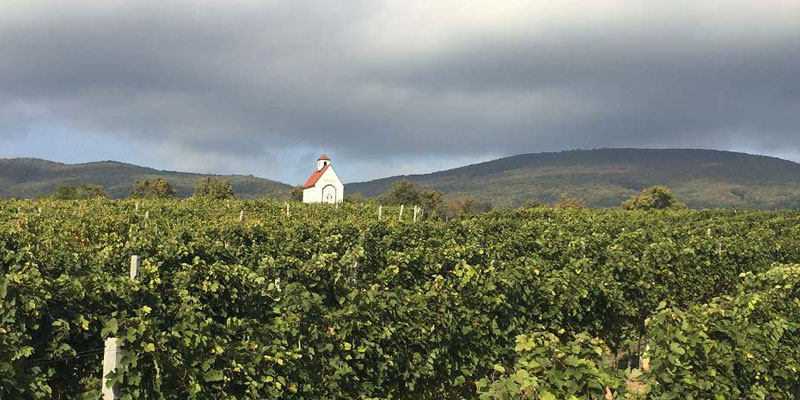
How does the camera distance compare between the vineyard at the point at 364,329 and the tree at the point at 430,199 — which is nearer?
the vineyard at the point at 364,329

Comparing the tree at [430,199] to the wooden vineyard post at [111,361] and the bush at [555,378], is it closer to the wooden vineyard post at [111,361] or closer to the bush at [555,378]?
the bush at [555,378]

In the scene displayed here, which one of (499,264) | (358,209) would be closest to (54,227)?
(499,264)

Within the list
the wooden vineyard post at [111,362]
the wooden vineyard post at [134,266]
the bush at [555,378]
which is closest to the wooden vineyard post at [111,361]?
the wooden vineyard post at [111,362]

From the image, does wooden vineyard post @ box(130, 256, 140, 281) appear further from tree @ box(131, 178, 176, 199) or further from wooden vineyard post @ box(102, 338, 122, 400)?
tree @ box(131, 178, 176, 199)

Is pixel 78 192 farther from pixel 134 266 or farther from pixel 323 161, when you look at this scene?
pixel 134 266

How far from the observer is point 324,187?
76.3 metres

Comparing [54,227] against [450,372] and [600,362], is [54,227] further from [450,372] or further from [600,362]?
[600,362]

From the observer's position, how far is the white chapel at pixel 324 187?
76.1 m

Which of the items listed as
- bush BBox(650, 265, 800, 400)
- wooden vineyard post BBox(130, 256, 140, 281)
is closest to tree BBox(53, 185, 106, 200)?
wooden vineyard post BBox(130, 256, 140, 281)

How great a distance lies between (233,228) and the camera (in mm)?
15719

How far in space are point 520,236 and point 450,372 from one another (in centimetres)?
1027

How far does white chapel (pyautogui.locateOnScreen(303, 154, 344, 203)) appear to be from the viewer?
7606 cm

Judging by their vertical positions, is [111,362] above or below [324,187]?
below

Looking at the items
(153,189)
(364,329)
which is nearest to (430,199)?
(153,189)
